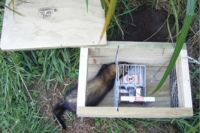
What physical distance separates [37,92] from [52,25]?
23.4 inches

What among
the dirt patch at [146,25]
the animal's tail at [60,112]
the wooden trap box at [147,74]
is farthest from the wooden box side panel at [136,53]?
the animal's tail at [60,112]

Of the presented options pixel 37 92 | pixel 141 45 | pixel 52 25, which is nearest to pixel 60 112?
pixel 37 92

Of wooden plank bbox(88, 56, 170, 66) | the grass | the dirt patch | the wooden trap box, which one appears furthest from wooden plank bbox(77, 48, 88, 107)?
the dirt patch

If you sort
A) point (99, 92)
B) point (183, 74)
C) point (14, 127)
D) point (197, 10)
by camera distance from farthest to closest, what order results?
point (197, 10) → point (14, 127) → point (99, 92) → point (183, 74)

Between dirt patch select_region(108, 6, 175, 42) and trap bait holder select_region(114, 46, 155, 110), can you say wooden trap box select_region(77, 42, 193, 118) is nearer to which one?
trap bait holder select_region(114, 46, 155, 110)

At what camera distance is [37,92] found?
6.77 ft

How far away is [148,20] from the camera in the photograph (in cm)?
207

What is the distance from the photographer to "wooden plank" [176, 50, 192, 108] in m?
1.53

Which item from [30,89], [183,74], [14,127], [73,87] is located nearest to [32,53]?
[30,89]

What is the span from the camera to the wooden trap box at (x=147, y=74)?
146 centimetres

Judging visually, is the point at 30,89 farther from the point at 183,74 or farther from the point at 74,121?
the point at 183,74

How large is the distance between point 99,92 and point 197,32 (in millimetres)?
824

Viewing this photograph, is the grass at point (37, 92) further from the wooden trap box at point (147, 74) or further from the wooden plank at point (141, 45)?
the wooden plank at point (141, 45)

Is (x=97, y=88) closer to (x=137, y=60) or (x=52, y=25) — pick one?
(x=137, y=60)
